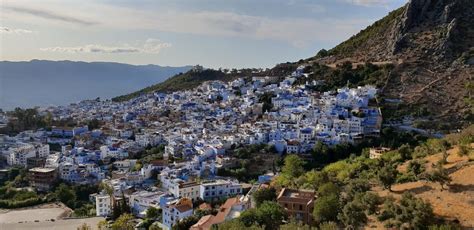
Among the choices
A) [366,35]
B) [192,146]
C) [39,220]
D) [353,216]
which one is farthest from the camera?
[366,35]

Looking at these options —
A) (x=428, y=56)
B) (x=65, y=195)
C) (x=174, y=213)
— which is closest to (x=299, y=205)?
(x=174, y=213)

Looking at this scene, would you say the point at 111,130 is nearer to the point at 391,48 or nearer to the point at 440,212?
the point at 391,48

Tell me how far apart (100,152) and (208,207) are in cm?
1790

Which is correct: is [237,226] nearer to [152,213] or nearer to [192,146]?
[152,213]

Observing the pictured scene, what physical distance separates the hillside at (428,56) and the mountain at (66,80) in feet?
270

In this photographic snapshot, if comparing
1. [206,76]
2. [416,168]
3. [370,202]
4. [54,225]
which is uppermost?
[206,76]

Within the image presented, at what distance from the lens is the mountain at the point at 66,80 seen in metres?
122

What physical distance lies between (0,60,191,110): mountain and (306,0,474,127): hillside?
82.3 metres

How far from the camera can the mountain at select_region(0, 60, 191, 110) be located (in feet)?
400

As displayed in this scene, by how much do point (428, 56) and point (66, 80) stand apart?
419 ft

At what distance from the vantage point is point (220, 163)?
30.8 metres

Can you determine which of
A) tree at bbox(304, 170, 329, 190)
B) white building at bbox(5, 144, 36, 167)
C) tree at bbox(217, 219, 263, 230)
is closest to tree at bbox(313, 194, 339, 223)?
tree at bbox(217, 219, 263, 230)

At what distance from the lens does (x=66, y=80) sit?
492ft

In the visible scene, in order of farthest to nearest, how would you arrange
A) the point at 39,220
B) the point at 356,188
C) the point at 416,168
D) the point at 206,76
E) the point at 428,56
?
the point at 206,76 → the point at 428,56 → the point at 39,220 → the point at 416,168 → the point at 356,188
